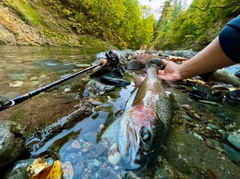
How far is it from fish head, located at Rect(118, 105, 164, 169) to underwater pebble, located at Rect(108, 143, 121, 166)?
4 centimetres

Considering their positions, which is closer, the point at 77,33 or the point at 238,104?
the point at 238,104

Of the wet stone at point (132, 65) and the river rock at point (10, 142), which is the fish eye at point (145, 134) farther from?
the wet stone at point (132, 65)

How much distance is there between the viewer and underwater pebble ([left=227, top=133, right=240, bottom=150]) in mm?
1877

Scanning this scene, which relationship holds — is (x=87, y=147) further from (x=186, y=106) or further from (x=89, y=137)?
(x=186, y=106)

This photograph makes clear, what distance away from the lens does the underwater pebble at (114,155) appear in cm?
144

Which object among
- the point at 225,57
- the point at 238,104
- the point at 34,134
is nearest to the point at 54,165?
the point at 34,134

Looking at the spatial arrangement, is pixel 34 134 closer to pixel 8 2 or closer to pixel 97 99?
pixel 97 99

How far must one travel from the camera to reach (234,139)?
6.44ft

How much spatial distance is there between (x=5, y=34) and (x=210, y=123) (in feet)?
40.0

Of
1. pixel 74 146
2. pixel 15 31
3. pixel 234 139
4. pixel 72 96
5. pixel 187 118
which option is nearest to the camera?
pixel 74 146

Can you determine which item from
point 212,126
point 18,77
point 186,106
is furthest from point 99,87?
point 212,126

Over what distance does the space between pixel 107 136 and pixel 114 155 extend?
0.93 feet

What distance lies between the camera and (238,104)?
133 inches

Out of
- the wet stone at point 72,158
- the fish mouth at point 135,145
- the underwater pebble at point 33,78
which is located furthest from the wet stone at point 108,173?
the underwater pebble at point 33,78
